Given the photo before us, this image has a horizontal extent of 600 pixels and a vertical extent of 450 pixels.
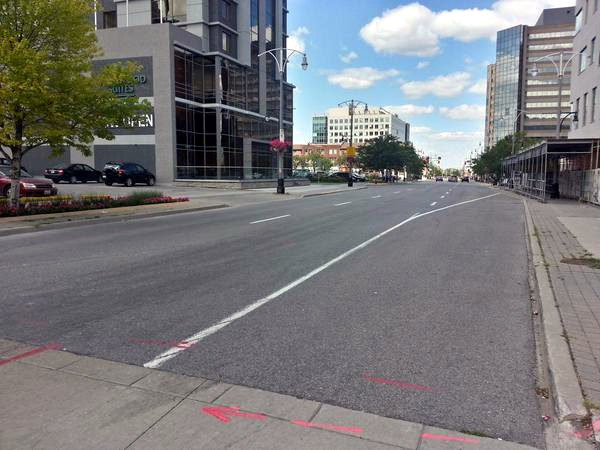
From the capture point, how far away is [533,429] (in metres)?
3.20

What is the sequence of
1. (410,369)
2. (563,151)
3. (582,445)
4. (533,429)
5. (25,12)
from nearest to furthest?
1. (582,445)
2. (533,429)
3. (410,369)
4. (25,12)
5. (563,151)

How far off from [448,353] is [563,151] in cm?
2646

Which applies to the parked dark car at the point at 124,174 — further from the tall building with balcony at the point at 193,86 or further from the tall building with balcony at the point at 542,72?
the tall building with balcony at the point at 542,72

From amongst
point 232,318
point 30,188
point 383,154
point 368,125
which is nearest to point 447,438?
point 232,318

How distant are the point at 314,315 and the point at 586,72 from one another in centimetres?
3478

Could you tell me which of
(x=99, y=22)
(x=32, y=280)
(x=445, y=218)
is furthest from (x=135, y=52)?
(x=32, y=280)

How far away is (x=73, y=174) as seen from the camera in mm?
35781

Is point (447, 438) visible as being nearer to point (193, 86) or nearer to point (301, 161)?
point (193, 86)

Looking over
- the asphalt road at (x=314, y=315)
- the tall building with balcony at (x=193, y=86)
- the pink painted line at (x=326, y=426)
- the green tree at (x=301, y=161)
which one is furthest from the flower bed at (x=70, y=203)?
the green tree at (x=301, y=161)

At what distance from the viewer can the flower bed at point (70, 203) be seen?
1525 cm

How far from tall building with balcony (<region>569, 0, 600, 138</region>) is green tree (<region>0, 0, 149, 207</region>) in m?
27.0

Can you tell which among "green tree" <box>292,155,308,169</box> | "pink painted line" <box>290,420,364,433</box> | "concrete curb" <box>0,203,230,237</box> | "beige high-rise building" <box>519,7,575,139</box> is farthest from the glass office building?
"pink painted line" <box>290,420,364,433</box>

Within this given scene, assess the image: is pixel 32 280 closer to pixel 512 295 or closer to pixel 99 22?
pixel 512 295

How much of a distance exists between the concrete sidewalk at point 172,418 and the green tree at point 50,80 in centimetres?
1221
